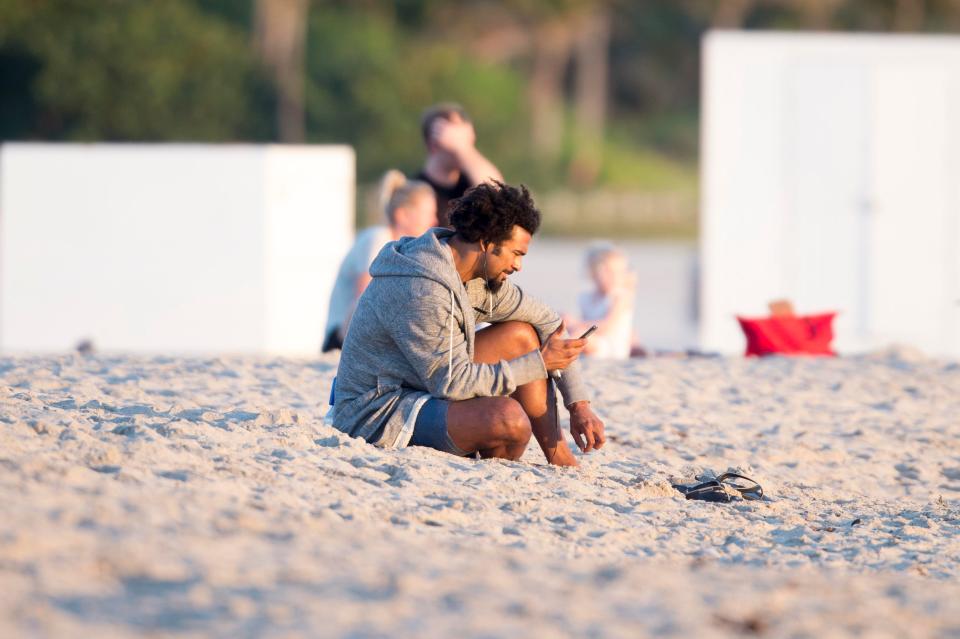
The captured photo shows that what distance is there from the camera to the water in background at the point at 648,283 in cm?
1490

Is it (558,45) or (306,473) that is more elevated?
(558,45)

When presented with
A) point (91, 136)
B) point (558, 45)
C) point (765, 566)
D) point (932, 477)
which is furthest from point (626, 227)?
point (765, 566)

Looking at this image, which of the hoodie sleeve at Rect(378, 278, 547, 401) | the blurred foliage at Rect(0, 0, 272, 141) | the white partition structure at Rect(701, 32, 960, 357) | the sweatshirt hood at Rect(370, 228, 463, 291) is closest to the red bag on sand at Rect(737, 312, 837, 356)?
the white partition structure at Rect(701, 32, 960, 357)

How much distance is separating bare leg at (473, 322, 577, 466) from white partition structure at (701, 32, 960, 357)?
6002mm

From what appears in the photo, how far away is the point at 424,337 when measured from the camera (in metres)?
4.91

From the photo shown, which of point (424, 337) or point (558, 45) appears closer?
point (424, 337)

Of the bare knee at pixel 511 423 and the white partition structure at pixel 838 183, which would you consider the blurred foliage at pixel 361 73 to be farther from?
the bare knee at pixel 511 423

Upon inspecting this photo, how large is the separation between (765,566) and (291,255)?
8656 millimetres

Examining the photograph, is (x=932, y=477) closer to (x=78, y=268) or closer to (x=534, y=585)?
(x=534, y=585)

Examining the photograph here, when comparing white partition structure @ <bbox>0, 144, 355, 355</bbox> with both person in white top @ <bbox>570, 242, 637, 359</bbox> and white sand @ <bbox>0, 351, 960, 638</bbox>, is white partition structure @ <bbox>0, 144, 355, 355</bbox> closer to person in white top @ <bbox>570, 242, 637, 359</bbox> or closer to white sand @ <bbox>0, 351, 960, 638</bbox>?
person in white top @ <bbox>570, 242, 637, 359</bbox>

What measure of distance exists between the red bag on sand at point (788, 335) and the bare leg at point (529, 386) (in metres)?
3.35

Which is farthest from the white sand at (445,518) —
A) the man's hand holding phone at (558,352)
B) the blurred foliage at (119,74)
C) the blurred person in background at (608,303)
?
the blurred foliage at (119,74)

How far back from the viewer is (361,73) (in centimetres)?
2997

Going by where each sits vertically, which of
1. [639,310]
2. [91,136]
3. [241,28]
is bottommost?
[639,310]
